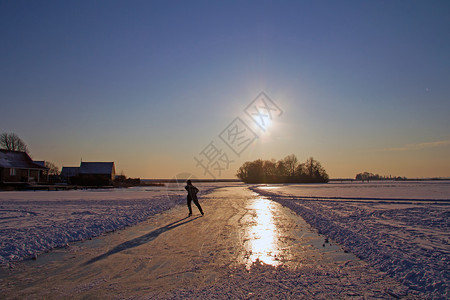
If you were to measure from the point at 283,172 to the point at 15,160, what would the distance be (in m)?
110

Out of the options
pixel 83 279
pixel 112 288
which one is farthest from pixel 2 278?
pixel 112 288

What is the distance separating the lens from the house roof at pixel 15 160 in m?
47.9

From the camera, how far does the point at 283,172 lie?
141m

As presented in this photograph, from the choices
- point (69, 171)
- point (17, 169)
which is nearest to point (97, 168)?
point (69, 171)

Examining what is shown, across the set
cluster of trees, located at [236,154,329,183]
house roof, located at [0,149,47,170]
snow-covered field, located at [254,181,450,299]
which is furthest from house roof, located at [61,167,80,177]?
snow-covered field, located at [254,181,450,299]

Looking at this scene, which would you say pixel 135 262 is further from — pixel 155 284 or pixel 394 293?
pixel 394 293

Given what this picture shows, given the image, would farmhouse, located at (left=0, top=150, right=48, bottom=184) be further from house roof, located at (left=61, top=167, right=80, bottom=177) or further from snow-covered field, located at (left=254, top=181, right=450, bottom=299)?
snow-covered field, located at (left=254, top=181, right=450, bottom=299)

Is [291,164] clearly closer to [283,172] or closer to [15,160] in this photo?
[283,172]

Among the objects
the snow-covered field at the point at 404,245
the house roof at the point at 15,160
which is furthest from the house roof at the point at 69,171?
the snow-covered field at the point at 404,245

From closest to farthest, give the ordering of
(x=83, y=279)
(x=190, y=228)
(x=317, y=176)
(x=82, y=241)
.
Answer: (x=83, y=279), (x=82, y=241), (x=190, y=228), (x=317, y=176)

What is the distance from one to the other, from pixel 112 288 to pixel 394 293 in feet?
14.6

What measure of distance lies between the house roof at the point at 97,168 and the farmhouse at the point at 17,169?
1871 cm

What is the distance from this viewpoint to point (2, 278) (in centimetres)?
563

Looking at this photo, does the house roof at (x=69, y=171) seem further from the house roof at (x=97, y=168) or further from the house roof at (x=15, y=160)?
the house roof at (x=15, y=160)
